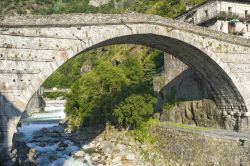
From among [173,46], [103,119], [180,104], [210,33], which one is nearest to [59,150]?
[103,119]

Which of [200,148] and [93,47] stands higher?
[93,47]

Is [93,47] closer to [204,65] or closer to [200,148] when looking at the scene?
[200,148]

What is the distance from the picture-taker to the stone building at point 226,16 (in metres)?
25.2

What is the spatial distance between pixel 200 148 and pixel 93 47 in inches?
301

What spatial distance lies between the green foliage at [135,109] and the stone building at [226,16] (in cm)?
744

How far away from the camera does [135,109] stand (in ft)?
80.0

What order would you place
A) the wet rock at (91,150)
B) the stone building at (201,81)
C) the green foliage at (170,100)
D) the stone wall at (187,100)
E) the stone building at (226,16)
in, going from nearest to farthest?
1. the stone wall at (187,100)
2. the stone building at (201,81)
3. the wet rock at (91,150)
4. the stone building at (226,16)
5. the green foliage at (170,100)

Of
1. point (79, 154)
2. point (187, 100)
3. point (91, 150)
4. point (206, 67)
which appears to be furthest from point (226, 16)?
point (79, 154)

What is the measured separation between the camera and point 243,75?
2069 cm

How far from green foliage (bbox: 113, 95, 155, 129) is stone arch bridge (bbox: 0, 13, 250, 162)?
4616 mm

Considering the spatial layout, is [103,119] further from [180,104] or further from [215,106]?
[215,106]

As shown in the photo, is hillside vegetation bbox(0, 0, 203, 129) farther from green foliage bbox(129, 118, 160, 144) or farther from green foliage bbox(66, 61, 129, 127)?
green foliage bbox(129, 118, 160, 144)

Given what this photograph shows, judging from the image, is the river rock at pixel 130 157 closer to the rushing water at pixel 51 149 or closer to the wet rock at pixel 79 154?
the rushing water at pixel 51 149

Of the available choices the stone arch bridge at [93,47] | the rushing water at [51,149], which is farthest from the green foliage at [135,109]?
the stone arch bridge at [93,47]
